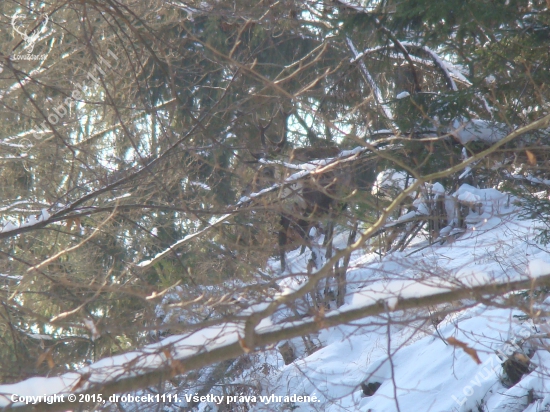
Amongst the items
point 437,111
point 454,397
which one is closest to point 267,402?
point 454,397

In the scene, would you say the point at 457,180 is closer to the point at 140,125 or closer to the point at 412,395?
the point at 412,395

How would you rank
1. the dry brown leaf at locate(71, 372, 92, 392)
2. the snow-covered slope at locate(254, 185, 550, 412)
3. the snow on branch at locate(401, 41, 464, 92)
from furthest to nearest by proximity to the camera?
1. the snow on branch at locate(401, 41, 464, 92)
2. the snow-covered slope at locate(254, 185, 550, 412)
3. the dry brown leaf at locate(71, 372, 92, 392)

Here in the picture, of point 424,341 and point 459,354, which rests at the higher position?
point 424,341

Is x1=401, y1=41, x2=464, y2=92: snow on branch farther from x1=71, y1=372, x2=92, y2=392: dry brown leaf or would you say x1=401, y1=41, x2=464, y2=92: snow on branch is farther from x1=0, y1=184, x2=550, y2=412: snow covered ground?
x1=71, y1=372, x2=92, y2=392: dry brown leaf

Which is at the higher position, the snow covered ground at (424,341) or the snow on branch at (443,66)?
the snow on branch at (443,66)

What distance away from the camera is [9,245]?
21.4 feet

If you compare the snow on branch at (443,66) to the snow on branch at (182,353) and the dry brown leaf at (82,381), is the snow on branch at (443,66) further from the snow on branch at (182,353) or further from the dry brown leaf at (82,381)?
the dry brown leaf at (82,381)

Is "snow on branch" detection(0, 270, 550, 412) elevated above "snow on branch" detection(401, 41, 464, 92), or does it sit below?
below

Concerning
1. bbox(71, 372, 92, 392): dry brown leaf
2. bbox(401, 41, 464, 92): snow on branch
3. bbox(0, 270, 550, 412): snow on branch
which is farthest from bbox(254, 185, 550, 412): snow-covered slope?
bbox(401, 41, 464, 92): snow on branch

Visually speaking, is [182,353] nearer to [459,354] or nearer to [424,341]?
[459,354]

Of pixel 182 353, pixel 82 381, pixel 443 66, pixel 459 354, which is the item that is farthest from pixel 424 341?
pixel 82 381

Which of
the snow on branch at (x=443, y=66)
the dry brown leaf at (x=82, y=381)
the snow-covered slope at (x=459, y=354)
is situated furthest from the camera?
the snow on branch at (x=443, y=66)

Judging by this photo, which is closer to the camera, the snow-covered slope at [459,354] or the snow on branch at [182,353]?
the snow on branch at [182,353]

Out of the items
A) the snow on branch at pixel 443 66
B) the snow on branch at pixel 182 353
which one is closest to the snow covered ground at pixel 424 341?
the snow on branch at pixel 182 353
